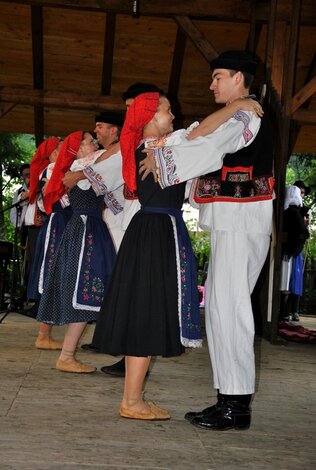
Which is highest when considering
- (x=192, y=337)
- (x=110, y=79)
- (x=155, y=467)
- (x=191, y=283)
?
(x=110, y=79)

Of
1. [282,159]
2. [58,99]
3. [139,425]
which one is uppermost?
[58,99]

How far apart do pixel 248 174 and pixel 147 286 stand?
0.53 m

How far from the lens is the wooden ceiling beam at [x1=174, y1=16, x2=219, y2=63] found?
754cm

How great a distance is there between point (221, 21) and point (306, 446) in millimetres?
6347

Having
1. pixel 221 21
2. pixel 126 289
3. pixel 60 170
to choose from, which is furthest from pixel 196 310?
pixel 221 21

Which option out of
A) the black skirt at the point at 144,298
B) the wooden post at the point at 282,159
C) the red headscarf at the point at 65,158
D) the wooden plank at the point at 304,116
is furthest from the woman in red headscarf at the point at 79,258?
the wooden plank at the point at 304,116

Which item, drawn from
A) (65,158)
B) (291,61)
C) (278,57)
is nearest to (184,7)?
(278,57)

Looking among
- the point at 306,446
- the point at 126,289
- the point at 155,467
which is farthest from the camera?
the point at 126,289

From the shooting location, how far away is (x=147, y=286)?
269 centimetres

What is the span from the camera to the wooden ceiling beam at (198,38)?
7.54 metres

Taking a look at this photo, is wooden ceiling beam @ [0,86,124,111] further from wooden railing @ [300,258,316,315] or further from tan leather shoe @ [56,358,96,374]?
tan leather shoe @ [56,358,96,374]

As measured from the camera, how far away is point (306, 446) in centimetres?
247

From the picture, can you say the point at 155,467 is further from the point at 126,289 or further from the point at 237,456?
the point at 126,289

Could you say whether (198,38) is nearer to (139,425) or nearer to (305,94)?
(305,94)
